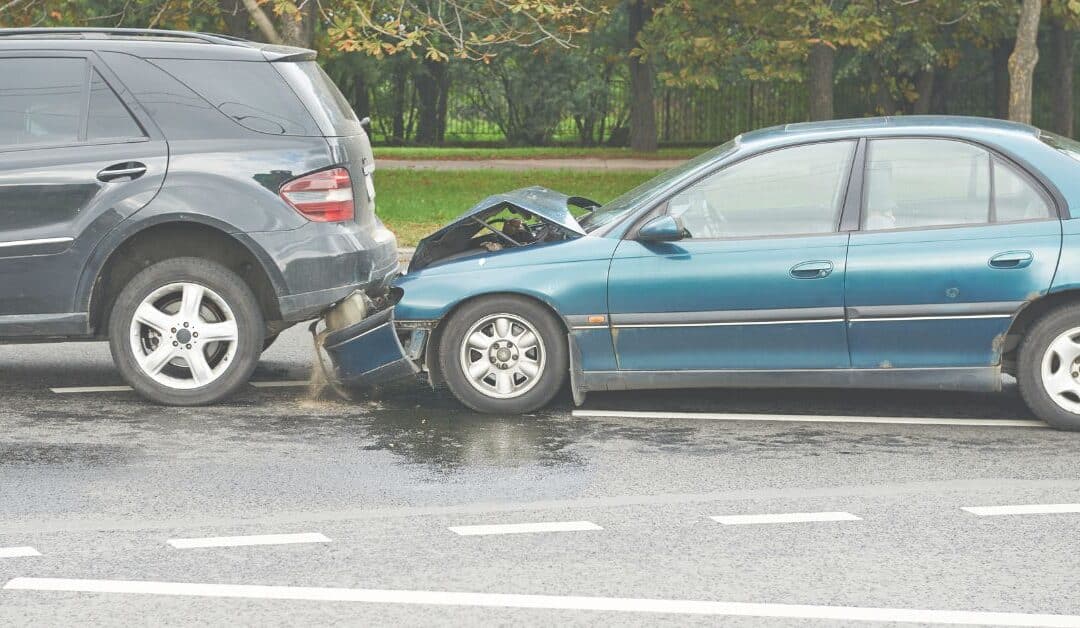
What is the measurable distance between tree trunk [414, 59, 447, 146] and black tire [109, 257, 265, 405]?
37306 millimetres

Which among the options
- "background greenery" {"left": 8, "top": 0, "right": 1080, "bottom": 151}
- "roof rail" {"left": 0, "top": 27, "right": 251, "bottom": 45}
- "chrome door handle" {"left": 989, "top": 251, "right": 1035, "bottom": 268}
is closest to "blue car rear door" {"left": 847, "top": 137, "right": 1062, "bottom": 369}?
"chrome door handle" {"left": 989, "top": 251, "right": 1035, "bottom": 268}

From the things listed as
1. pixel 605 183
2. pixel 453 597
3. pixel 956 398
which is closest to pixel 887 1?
pixel 605 183

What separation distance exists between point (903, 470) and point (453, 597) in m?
2.56

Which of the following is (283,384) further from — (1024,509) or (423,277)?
(1024,509)

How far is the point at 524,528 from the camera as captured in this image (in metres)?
→ 5.77

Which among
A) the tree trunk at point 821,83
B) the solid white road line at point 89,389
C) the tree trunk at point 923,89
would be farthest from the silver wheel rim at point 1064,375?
the tree trunk at point 923,89

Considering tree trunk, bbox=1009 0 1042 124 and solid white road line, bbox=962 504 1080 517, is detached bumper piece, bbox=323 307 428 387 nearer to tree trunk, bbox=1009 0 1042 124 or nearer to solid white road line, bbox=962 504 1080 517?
solid white road line, bbox=962 504 1080 517

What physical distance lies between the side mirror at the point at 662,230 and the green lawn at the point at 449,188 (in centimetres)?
839

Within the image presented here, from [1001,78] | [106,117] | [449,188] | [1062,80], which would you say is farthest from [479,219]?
[1001,78]

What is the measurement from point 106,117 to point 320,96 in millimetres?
1130

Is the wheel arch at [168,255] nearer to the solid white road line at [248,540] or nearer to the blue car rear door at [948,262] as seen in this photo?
the solid white road line at [248,540]

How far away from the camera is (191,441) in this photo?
7340 mm

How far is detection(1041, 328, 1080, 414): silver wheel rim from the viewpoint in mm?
7453

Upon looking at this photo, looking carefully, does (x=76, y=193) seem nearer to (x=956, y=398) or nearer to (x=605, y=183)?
(x=956, y=398)
